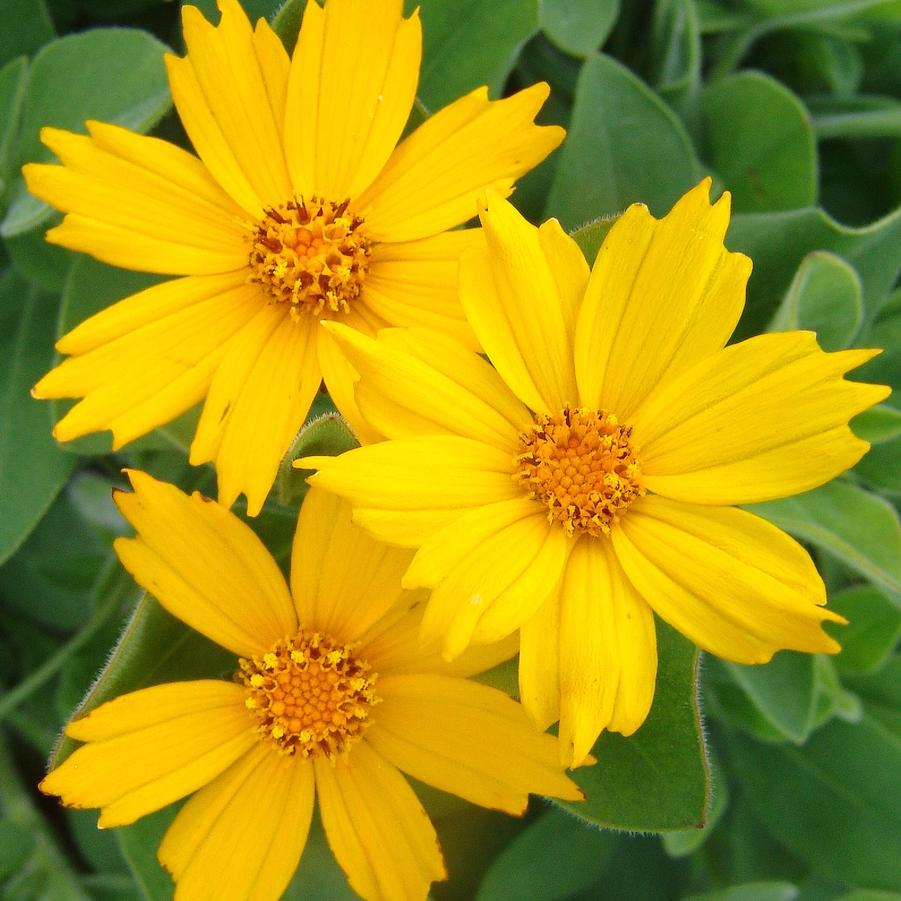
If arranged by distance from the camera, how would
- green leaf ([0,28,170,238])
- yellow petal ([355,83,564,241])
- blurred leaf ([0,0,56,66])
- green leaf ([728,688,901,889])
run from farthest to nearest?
green leaf ([728,688,901,889]), blurred leaf ([0,0,56,66]), green leaf ([0,28,170,238]), yellow petal ([355,83,564,241])

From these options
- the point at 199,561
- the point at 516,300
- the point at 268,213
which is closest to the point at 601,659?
the point at 516,300

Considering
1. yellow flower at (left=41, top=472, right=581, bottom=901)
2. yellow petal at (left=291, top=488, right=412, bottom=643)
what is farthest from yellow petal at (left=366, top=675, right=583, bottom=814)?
yellow petal at (left=291, top=488, right=412, bottom=643)

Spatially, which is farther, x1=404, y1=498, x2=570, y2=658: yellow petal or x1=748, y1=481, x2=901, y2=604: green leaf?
x1=748, y1=481, x2=901, y2=604: green leaf

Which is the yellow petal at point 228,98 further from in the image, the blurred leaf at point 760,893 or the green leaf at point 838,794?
the green leaf at point 838,794

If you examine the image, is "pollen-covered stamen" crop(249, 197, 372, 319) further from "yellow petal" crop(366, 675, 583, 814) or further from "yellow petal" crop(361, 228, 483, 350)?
"yellow petal" crop(366, 675, 583, 814)

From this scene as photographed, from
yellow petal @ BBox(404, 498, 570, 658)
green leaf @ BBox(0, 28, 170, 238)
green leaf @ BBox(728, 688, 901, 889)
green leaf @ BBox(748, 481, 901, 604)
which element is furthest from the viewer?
green leaf @ BBox(728, 688, 901, 889)

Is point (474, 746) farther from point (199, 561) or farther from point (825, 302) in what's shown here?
point (825, 302)

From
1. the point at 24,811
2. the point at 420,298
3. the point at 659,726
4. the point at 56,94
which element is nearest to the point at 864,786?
the point at 659,726
